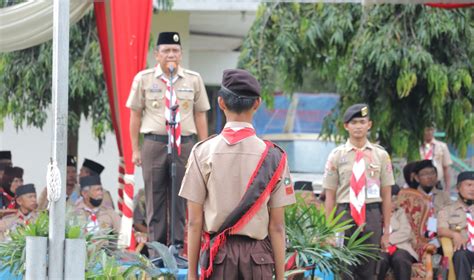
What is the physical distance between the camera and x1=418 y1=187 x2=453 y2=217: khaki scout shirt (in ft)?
36.5

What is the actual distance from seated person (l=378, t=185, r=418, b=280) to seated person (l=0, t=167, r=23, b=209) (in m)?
4.10

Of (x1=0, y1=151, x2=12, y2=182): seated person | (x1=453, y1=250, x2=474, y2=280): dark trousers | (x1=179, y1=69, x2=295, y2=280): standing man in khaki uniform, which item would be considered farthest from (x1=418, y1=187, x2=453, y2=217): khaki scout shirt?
(x1=179, y1=69, x2=295, y2=280): standing man in khaki uniform

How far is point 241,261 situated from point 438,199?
628 centimetres

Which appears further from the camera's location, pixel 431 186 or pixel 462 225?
pixel 431 186

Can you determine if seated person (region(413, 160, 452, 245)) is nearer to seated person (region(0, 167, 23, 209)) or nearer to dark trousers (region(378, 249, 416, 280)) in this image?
dark trousers (region(378, 249, 416, 280))

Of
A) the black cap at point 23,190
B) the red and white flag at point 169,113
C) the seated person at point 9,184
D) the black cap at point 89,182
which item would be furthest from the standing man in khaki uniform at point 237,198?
the seated person at point 9,184

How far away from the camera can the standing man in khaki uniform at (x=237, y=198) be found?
5453 millimetres

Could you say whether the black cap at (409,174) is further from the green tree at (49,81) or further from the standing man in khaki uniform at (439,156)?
the green tree at (49,81)

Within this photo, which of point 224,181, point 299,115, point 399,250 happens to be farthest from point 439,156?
point 224,181

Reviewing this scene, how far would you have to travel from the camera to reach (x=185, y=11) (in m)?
17.3

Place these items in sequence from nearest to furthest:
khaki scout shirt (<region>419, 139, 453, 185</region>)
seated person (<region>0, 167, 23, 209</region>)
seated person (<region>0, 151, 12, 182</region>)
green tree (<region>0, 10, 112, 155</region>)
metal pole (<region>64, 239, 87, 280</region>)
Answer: metal pole (<region>64, 239, 87, 280</region>) < seated person (<region>0, 167, 23, 209</region>) < seated person (<region>0, 151, 12, 182</region>) < green tree (<region>0, 10, 112, 155</region>) < khaki scout shirt (<region>419, 139, 453, 185</region>)

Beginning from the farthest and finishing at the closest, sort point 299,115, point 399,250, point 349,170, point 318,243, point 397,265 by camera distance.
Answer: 1. point 299,115
2. point 399,250
3. point 397,265
4. point 349,170
5. point 318,243

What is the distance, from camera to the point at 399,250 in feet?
33.7

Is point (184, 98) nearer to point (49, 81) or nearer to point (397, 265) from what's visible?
point (397, 265)
